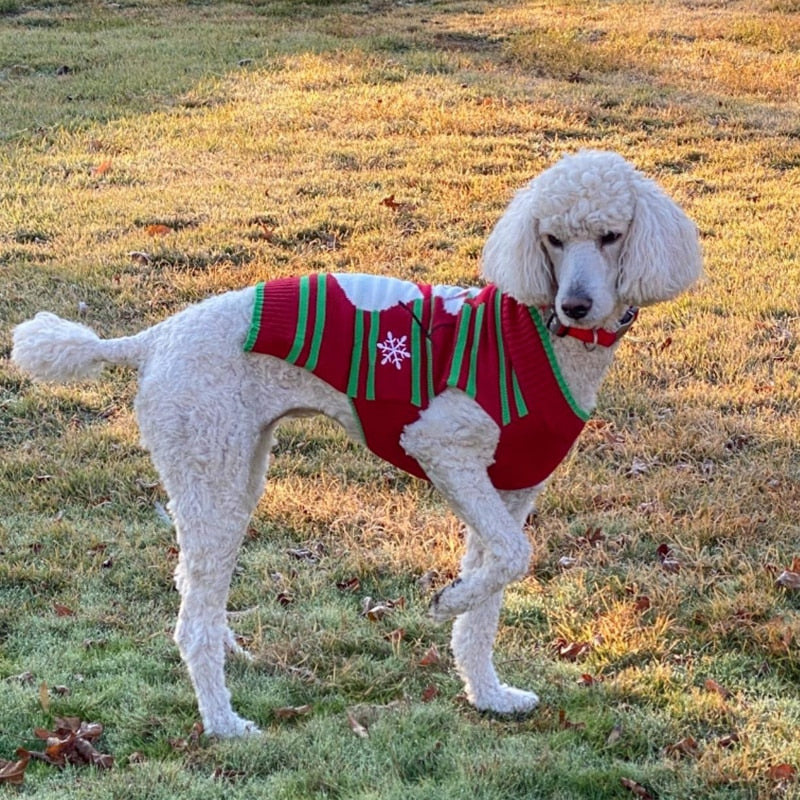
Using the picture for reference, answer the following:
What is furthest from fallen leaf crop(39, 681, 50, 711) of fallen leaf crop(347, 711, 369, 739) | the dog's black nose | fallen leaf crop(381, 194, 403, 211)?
fallen leaf crop(381, 194, 403, 211)

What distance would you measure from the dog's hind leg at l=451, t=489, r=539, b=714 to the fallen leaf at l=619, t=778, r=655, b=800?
1.75 ft

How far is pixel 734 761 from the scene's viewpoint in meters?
3.30

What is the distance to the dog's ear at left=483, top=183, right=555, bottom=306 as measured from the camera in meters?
3.26

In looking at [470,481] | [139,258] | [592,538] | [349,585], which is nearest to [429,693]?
[349,585]

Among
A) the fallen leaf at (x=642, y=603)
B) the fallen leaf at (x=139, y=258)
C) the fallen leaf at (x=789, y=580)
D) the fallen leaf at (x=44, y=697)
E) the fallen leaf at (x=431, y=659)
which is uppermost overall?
the fallen leaf at (x=139, y=258)

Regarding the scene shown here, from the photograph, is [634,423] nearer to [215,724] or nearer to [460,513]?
[460,513]

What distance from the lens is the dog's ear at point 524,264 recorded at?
3258mm

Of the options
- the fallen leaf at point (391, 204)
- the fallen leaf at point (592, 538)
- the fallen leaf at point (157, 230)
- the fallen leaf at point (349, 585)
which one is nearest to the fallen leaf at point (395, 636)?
the fallen leaf at point (349, 585)

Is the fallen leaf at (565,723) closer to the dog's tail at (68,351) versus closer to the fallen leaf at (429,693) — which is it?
the fallen leaf at (429,693)

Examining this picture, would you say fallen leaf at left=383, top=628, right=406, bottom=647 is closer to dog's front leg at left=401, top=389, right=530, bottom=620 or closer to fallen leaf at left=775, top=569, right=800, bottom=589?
dog's front leg at left=401, top=389, right=530, bottom=620

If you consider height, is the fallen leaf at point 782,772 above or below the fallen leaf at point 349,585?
above

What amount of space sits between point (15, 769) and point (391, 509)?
7.11ft

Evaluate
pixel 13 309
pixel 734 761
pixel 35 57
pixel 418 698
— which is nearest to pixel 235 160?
pixel 13 309

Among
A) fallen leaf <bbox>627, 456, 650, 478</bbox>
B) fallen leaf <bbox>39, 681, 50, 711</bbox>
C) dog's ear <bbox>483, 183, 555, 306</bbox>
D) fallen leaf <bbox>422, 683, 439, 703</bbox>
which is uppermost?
dog's ear <bbox>483, 183, 555, 306</bbox>
